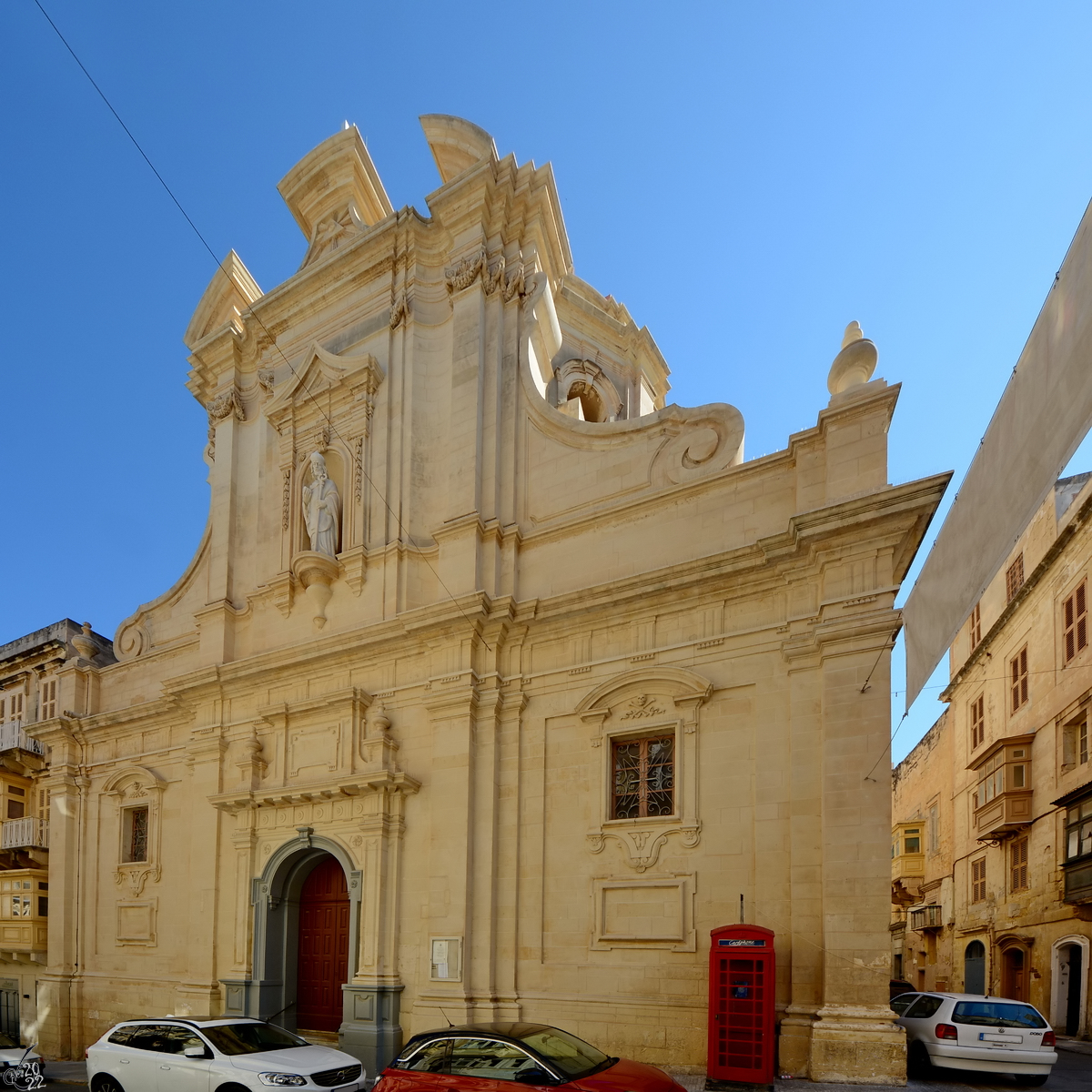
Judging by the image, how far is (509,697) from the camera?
14.4 m

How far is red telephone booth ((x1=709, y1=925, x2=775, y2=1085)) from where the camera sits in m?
10.2

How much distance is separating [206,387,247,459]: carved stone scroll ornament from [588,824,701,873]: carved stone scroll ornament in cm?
1239

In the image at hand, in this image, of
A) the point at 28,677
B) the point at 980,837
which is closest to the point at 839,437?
the point at 980,837

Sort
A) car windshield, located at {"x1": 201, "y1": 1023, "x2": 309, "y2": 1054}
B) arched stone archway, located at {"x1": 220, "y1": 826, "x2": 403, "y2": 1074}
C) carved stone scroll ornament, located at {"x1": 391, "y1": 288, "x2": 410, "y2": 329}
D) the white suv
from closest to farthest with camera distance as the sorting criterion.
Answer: the white suv
car windshield, located at {"x1": 201, "y1": 1023, "x2": 309, "y2": 1054}
arched stone archway, located at {"x1": 220, "y1": 826, "x2": 403, "y2": 1074}
carved stone scroll ornament, located at {"x1": 391, "y1": 288, "x2": 410, "y2": 329}

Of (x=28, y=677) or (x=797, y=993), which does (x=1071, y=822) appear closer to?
(x=797, y=993)

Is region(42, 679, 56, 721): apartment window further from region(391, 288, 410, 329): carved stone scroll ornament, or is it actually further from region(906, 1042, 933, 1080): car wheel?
region(906, 1042, 933, 1080): car wheel

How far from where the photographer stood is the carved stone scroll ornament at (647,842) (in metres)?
12.2

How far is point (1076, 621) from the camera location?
18641mm

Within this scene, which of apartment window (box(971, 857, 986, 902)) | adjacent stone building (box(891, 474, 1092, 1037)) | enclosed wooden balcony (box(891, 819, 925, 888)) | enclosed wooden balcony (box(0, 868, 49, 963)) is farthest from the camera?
enclosed wooden balcony (box(891, 819, 925, 888))

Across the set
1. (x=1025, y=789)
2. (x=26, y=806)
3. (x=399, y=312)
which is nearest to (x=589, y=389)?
(x=399, y=312)

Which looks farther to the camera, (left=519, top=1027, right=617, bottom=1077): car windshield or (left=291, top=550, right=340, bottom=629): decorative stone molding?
(left=291, top=550, right=340, bottom=629): decorative stone molding

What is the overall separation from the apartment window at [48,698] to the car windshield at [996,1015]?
22690mm

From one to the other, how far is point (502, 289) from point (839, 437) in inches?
281

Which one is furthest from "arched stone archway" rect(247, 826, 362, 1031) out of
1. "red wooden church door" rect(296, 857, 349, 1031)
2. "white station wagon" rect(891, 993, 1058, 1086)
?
"white station wagon" rect(891, 993, 1058, 1086)
